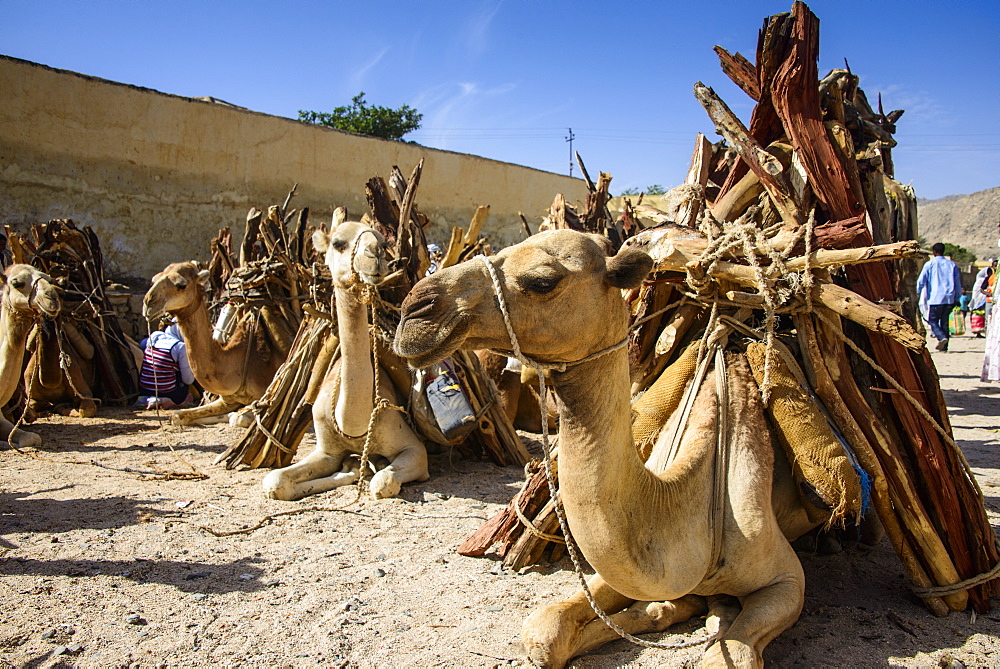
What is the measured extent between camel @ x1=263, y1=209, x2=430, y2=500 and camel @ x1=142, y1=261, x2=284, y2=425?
189 centimetres

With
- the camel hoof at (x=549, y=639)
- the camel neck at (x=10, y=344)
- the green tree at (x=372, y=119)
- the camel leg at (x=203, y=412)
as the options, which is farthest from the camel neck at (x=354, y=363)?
the green tree at (x=372, y=119)

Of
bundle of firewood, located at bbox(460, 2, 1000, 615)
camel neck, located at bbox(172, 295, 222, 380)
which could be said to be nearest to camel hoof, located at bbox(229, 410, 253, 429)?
camel neck, located at bbox(172, 295, 222, 380)

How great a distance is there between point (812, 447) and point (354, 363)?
2.94 metres

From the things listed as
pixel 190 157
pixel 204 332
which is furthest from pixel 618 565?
pixel 190 157

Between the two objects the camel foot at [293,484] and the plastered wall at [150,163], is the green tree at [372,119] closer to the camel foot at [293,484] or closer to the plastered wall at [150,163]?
the plastered wall at [150,163]

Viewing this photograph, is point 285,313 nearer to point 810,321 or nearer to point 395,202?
point 395,202

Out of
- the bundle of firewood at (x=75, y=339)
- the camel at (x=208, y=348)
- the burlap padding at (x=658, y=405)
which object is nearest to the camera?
the burlap padding at (x=658, y=405)

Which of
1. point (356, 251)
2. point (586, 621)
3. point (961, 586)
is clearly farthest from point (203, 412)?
point (961, 586)

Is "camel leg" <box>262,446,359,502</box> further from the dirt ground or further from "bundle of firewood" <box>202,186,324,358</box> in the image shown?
"bundle of firewood" <box>202,186,324,358</box>

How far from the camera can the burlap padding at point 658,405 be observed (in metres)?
3.28

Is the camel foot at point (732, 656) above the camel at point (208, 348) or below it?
below

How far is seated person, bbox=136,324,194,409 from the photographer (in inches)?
356

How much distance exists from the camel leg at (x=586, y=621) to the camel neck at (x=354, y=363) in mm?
2351

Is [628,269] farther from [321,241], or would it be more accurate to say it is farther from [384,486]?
[321,241]
